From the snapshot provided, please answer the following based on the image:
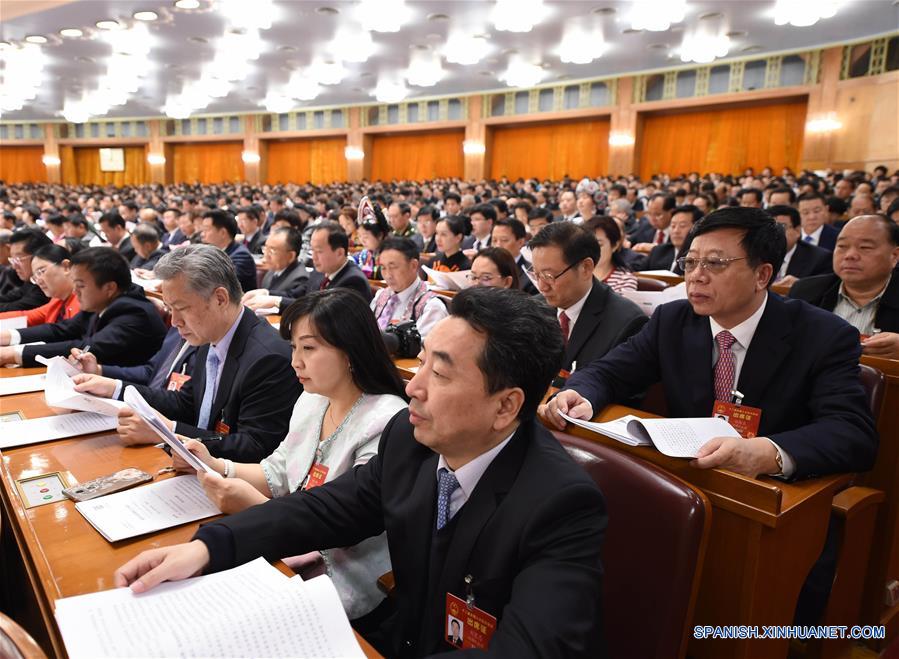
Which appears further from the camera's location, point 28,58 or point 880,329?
point 28,58

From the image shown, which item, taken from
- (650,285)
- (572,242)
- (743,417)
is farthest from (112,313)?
(650,285)

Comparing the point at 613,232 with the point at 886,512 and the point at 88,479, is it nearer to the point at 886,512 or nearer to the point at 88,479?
the point at 886,512

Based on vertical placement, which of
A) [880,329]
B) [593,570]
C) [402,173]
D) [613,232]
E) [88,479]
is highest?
[402,173]

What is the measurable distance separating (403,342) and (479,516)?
1592 mm

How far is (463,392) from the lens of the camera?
3.68ft

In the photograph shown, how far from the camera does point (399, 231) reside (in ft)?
25.3

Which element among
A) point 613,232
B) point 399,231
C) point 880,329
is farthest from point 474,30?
point 880,329

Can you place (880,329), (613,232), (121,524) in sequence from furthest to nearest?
(613,232) < (880,329) < (121,524)

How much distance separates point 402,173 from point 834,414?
19.8 m

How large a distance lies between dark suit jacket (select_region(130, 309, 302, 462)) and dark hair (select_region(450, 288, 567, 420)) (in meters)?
1.10

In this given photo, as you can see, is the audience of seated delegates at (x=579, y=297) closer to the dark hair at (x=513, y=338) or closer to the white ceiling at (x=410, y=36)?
the dark hair at (x=513, y=338)

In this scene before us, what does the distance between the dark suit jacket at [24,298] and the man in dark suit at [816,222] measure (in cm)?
679

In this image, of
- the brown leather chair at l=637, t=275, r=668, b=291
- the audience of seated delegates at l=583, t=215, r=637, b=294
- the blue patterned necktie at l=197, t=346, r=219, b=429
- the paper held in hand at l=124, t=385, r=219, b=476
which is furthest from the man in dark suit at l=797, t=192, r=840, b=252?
the paper held in hand at l=124, t=385, r=219, b=476

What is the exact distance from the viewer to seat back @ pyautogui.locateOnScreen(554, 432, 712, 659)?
1.14 m
